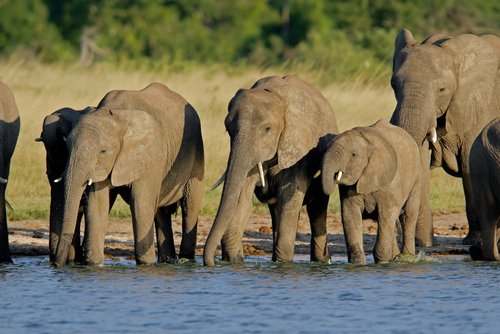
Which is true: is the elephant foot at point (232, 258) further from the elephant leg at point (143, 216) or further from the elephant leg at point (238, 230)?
the elephant leg at point (143, 216)

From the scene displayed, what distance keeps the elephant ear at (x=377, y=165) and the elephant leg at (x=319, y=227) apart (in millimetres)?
820

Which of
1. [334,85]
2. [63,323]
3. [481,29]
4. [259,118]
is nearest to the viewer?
[63,323]

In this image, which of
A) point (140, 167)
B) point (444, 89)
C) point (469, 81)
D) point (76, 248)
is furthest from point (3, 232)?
point (469, 81)

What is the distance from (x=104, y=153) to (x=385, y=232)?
7.61 ft

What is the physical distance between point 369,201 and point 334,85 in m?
10.9

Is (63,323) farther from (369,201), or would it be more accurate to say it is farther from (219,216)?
(369,201)

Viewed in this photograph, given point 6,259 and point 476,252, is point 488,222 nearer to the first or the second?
point 476,252

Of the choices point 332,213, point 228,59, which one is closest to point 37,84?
point 332,213

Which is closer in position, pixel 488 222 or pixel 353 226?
pixel 353 226

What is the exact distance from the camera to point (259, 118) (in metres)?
11.3

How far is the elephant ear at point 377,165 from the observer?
449 inches

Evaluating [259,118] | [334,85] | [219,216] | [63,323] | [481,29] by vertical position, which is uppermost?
[481,29]

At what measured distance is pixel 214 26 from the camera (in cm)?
4872

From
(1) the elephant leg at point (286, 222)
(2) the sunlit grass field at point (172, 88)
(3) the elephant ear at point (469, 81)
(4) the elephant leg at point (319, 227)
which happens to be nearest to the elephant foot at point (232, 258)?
(1) the elephant leg at point (286, 222)
